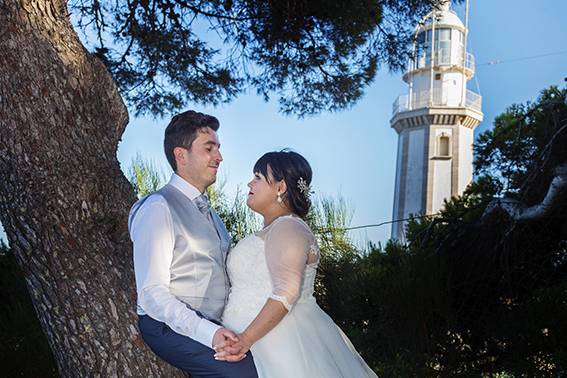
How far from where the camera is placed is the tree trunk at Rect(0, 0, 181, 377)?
249cm

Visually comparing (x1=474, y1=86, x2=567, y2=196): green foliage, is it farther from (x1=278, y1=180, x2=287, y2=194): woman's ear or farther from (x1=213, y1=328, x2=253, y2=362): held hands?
(x1=213, y1=328, x2=253, y2=362): held hands

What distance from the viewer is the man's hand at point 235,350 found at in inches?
74.5

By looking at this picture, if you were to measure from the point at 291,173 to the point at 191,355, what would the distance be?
59 cm

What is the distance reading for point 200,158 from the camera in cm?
212

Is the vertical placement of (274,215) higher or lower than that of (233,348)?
higher

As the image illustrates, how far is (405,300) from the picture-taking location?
4.25 m

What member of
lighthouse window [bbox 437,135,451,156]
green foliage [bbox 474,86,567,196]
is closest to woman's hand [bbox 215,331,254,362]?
green foliage [bbox 474,86,567,196]

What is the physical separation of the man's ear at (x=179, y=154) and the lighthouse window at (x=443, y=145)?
22.0 metres

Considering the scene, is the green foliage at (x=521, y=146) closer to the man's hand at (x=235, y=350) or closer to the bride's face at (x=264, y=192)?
the bride's face at (x=264, y=192)

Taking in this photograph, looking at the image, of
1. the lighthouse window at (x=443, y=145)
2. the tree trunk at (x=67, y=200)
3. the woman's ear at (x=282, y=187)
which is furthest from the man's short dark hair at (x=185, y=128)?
the lighthouse window at (x=443, y=145)

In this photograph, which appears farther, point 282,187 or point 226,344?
point 282,187

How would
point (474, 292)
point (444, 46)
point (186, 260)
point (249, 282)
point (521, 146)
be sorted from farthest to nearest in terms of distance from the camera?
1. point (444, 46)
2. point (521, 146)
3. point (474, 292)
4. point (249, 282)
5. point (186, 260)

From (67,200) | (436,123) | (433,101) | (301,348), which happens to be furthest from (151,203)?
(433,101)

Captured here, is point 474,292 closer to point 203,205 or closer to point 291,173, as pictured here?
point 291,173
